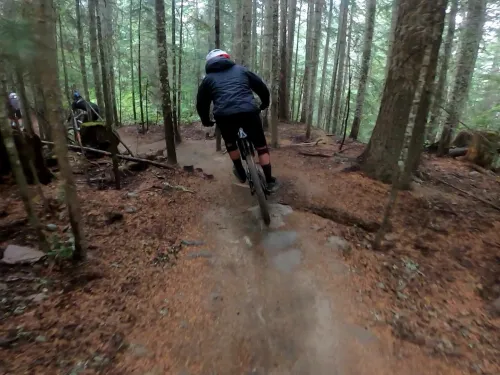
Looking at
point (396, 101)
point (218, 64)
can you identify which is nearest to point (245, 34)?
point (218, 64)

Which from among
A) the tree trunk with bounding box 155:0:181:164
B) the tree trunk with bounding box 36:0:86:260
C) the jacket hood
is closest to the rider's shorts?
the jacket hood

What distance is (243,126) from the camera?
17.4 feet

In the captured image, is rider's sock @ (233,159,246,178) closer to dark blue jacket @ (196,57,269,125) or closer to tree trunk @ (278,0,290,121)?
dark blue jacket @ (196,57,269,125)

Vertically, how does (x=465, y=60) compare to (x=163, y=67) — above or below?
above

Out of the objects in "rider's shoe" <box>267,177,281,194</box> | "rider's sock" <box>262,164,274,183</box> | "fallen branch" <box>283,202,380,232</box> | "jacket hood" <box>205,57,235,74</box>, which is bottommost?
"fallen branch" <box>283,202,380,232</box>

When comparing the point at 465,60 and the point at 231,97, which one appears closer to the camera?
the point at 231,97

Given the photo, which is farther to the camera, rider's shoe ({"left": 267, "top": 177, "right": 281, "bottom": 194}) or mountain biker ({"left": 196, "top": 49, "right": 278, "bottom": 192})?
rider's shoe ({"left": 267, "top": 177, "right": 281, "bottom": 194})

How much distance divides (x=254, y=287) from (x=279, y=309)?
1.46ft

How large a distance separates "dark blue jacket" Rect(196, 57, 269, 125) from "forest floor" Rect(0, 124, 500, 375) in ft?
5.73

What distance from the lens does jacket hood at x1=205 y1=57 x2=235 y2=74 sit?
527 centimetres

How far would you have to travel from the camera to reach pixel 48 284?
10.8 feet

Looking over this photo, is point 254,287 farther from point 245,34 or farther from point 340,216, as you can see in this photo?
point 245,34

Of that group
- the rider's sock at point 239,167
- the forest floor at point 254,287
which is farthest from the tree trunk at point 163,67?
the rider's sock at point 239,167

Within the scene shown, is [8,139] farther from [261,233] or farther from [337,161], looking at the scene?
[337,161]
